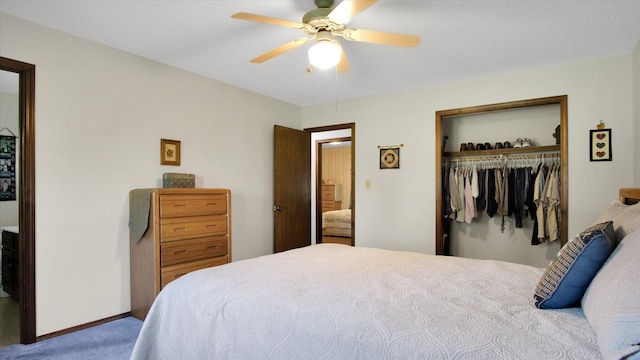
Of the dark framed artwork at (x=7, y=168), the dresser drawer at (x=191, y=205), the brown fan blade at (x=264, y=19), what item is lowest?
the dresser drawer at (x=191, y=205)

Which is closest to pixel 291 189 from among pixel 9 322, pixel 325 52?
pixel 325 52

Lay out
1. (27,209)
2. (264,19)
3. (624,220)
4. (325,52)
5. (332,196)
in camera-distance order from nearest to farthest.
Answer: (624,220)
(264,19)
(325,52)
(27,209)
(332,196)

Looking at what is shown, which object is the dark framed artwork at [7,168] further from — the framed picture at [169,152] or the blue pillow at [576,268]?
the blue pillow at [576,268]

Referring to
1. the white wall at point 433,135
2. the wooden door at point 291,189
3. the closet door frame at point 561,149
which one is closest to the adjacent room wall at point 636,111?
the white wall at point 433,135

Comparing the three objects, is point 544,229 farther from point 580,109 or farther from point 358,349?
point 358,349

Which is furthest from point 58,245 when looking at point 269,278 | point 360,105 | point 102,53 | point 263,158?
point 360,105

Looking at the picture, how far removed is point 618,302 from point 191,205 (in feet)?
9.33

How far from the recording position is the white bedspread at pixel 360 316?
1.05 m

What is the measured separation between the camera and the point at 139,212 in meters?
2.88

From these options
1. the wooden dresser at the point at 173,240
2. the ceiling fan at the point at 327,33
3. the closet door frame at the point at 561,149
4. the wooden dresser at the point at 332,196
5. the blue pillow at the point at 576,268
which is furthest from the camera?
the wooden dresser at the point at 332,196

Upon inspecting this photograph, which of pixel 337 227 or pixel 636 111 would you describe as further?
pixel 337 227

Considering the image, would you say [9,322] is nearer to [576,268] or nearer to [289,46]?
[289,46]

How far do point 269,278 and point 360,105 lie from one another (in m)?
3.26

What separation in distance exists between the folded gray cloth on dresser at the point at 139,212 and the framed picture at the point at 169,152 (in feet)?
1.47
